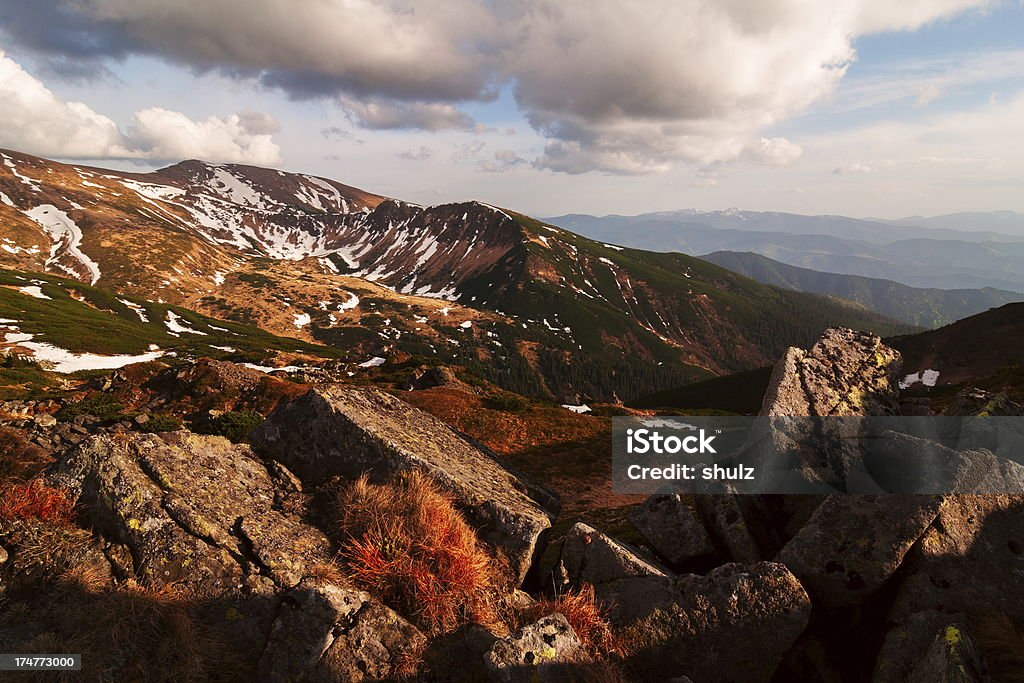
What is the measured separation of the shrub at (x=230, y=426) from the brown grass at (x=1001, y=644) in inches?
1100

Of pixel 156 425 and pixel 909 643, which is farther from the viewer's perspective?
pixel 156 425

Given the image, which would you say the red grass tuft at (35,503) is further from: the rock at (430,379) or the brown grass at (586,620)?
the rock at (430,379)

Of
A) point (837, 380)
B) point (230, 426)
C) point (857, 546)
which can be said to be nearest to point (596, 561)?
point (857, 546)

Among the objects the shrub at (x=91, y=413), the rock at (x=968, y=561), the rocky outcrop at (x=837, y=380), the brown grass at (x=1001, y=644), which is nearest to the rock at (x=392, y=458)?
the rock at (x=968, y=561)

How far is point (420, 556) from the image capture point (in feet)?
25.2

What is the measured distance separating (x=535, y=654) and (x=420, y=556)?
243cm

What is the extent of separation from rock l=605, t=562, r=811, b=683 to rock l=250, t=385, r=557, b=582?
7.57 feet

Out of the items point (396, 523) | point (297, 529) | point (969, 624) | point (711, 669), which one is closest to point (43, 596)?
point (297, 529)

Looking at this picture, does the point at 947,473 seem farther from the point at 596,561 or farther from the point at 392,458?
the point at 392,458

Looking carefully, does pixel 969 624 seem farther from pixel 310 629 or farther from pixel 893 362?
pixel 893 362

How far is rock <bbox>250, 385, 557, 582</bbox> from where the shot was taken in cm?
902

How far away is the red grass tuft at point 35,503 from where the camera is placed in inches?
273

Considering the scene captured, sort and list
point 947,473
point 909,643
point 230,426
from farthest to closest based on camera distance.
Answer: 1. point 230,426
2. point 947,473
3. point 909,643

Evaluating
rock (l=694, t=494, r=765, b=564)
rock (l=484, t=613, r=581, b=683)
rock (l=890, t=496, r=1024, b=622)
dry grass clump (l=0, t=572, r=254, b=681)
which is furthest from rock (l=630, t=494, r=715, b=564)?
dry grass clump (l=0, t=572, r=254, b=681)
